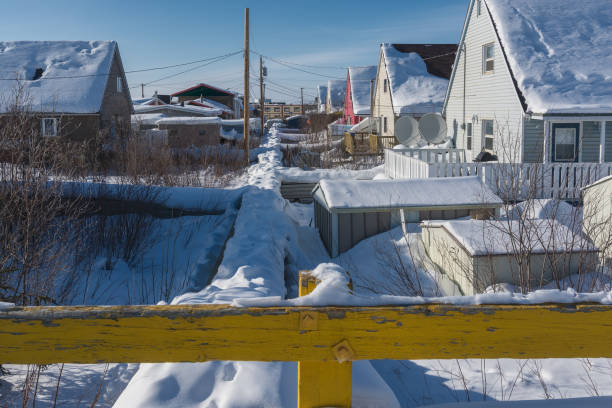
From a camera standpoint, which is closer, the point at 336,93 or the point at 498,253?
the point at 498,253

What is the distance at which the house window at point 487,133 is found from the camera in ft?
67.7

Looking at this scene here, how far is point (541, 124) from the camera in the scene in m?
17.2

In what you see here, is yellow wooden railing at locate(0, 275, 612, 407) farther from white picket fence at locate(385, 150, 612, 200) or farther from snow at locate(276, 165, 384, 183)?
snow at locate(276, 165, 384, 183)

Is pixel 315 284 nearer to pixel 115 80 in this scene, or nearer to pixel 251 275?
pixel 251 275

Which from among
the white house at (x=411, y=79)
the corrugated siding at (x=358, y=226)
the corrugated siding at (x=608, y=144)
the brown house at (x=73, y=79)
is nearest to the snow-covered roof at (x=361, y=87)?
the white house at (x=411, y=79)

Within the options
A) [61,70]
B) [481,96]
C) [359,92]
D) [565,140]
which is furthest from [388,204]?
[359,92]

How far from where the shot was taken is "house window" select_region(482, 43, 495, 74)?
20.4m

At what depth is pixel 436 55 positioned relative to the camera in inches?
1391

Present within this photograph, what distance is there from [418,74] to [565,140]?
17761 millimetres

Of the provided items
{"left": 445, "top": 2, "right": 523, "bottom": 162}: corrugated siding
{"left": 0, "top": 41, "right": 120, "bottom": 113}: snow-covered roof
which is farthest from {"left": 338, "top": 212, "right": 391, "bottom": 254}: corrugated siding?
{"left": 0, "top": 41, "right": 120, "bottom": 113}: snow-covered roof

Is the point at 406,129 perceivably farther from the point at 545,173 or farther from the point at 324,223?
the point at 324,223

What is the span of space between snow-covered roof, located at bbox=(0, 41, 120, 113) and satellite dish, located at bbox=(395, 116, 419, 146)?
16050 mm

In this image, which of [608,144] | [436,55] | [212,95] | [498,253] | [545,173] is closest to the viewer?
[498,253]

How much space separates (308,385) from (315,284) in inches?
13.8
